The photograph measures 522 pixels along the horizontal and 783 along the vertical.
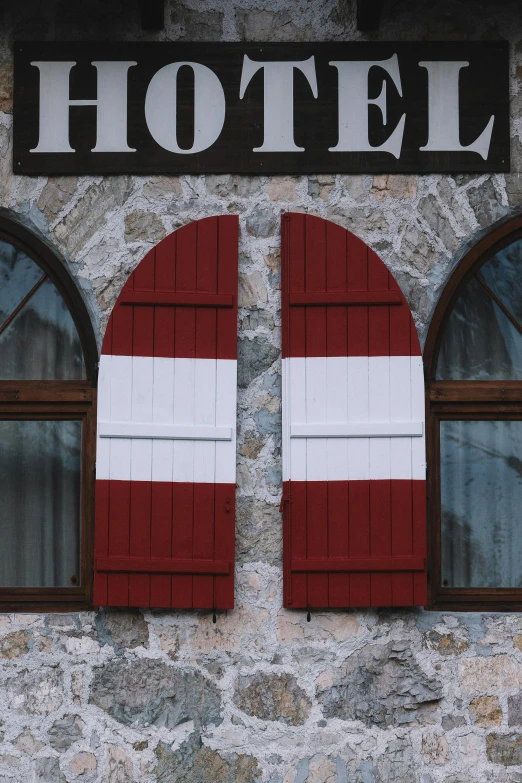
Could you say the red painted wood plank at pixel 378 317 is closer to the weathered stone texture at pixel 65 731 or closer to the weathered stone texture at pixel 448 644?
the weathered stone texture at pixel 448 644

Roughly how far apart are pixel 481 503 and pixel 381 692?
0.91 metres

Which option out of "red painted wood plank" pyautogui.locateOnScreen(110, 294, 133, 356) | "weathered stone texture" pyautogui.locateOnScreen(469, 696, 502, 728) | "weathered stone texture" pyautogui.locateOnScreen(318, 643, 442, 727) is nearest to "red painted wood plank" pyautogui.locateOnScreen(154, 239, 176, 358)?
"red painted wood plank" pyautogui.locateOnScreen(110, 294, 133, 356)

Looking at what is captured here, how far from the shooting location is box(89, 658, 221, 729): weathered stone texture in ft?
12.0

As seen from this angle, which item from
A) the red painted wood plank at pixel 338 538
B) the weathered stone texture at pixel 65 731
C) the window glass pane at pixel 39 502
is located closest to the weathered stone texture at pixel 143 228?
the window glass pane at pixel 39 502

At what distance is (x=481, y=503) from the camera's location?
3.88m

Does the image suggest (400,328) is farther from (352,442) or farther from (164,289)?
(164,289)

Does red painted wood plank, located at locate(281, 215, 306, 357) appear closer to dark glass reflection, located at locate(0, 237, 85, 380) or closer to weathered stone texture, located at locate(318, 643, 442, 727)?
dark glass reflection, located at locate(0, 237, 85, 380)

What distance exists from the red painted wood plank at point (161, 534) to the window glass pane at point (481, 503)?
1185 mm

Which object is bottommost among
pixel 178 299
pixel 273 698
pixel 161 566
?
pixel 273 698

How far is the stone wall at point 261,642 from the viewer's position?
11.9 feet

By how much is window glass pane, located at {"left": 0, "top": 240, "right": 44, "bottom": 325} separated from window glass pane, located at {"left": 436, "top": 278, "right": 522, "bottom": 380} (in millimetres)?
1846

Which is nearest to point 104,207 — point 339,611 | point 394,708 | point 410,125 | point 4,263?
point 4,263

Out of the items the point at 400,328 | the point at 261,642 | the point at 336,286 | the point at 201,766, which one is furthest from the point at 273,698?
the point at 336,286

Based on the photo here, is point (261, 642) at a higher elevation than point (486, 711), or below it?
higher
